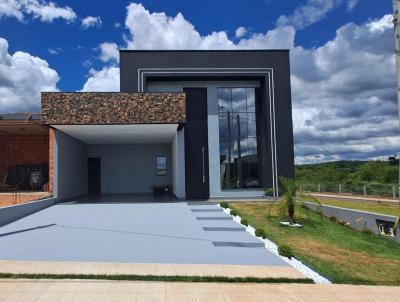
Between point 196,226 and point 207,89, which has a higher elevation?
point 207,89

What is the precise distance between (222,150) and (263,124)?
117 inches

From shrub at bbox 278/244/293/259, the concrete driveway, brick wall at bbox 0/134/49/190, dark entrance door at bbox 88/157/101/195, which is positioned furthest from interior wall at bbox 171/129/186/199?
shrub at bbox 278/244/293/259

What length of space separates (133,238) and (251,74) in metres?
14.9

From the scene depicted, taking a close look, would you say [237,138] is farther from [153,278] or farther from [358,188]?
[153,278]

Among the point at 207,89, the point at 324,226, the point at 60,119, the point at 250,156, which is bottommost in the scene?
the point at 324,226

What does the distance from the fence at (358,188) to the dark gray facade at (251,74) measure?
2.79m

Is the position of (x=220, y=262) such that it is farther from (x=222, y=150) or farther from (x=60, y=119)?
(x=222, y=150)

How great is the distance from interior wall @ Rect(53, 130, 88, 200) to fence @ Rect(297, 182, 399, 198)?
1370 cm

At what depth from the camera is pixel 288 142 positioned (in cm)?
2209

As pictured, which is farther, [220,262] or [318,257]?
[318,257]

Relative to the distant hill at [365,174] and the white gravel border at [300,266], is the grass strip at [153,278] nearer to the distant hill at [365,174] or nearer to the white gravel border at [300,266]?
the white gravel border at [300,266]

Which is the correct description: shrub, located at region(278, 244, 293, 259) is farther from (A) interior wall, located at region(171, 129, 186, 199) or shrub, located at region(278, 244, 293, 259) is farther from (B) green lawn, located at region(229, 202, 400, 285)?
(A) interior wall, located at region(171, 129, 186, 199)

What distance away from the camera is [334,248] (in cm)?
980

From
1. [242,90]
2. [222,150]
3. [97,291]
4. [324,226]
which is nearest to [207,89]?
[242,90]
